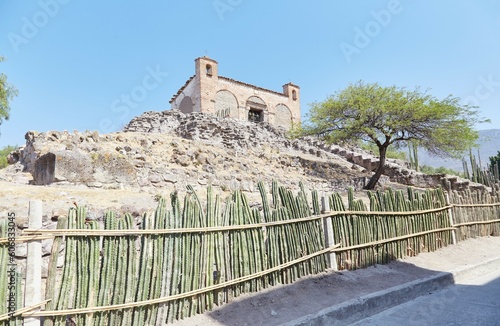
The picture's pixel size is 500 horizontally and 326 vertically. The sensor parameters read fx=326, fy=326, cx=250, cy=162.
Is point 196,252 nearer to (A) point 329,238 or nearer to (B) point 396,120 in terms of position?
(A) point 329,238

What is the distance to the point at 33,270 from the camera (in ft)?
9.71

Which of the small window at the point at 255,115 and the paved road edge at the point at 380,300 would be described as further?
the small window at the point at 255,115

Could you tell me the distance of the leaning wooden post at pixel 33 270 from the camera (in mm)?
2914

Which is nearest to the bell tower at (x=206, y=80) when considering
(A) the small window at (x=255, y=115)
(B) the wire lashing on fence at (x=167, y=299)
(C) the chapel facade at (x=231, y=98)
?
(C) the chapel facade at (x=231, y=98)

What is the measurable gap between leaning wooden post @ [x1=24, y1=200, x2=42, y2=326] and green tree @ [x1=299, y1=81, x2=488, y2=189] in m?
14.6

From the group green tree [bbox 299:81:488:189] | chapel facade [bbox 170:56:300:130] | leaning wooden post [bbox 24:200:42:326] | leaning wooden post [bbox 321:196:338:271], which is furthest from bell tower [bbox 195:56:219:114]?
leaning wooden post [bbox 24:200:42:326]

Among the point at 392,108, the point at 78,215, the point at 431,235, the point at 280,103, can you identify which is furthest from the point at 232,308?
the point at 280,103

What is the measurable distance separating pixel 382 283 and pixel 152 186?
24.3 ft

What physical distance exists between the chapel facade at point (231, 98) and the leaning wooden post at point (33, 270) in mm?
23361

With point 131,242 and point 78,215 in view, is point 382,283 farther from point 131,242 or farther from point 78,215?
point 78,215

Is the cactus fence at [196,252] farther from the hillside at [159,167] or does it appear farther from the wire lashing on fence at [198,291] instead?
the hillside at [159,167]

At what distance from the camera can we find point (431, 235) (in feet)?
25.7

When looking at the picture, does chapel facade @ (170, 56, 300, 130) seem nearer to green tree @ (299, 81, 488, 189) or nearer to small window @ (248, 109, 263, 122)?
small window @ (248, 109, 263, 122)

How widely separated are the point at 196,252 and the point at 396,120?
1392cm
